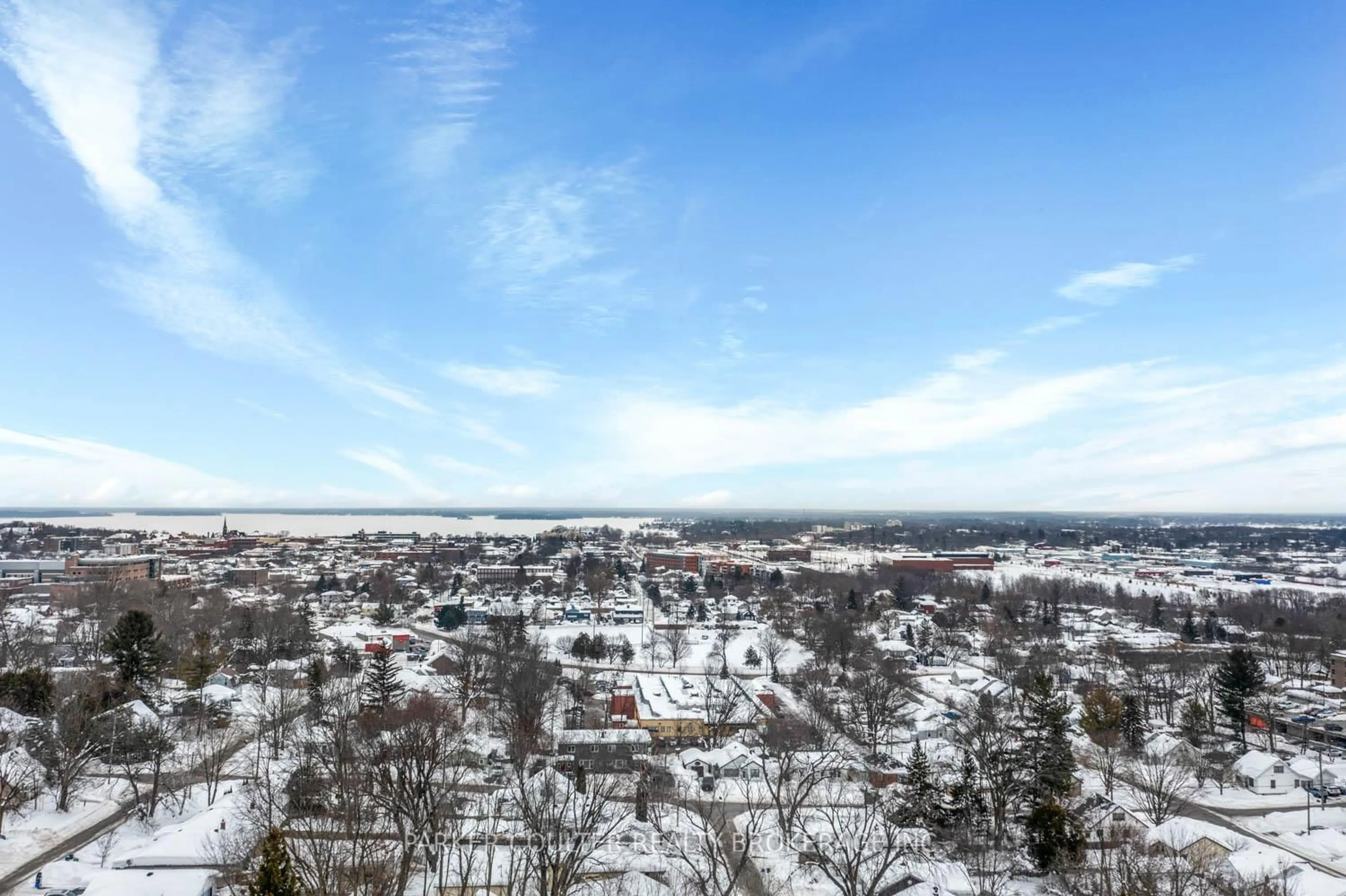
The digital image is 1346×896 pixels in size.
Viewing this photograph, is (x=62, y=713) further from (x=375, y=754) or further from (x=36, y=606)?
(x=36, y=606)

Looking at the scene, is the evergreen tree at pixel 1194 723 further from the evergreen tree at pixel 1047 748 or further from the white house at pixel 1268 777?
the evergreen tree at pixel 1047 748

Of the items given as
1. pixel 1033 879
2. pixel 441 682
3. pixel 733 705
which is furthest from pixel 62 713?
pixel 1033 879

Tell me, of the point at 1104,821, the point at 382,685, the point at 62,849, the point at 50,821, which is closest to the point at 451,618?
the point at 382,685

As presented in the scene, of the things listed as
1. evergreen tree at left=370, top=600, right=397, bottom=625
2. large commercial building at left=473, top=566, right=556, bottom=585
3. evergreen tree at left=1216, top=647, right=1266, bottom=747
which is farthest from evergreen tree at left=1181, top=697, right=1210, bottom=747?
large commercial building at left=473, top=566, right=556, bottom=585

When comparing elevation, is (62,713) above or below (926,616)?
above

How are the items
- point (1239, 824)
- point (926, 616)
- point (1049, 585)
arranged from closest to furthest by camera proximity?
1. point (1239, 824)
2. point (926, 616)
3. point (1049, 585)

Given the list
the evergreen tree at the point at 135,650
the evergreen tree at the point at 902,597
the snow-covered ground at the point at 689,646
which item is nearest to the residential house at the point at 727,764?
the snow-covered ground at the point at 689,646
